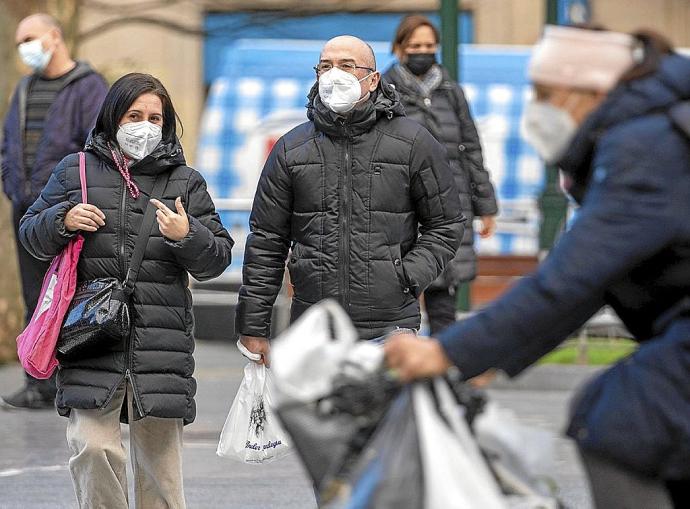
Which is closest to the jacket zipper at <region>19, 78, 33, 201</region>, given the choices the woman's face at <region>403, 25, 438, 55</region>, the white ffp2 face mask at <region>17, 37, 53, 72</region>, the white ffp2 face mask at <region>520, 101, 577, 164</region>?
the white ffp2 face mask at <region>17, 37, 53, 72</region>

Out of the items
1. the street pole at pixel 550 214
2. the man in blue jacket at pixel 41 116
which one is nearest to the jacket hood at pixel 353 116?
the man in blue jacket at pixel 41 116

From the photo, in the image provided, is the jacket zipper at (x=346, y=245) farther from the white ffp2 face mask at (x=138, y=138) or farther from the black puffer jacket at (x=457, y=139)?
the black puffer jacket at (x=457, y=139)

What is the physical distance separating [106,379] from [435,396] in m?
2.28

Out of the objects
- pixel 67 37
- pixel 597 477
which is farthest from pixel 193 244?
pixel 67 37

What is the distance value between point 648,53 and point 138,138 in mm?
2541

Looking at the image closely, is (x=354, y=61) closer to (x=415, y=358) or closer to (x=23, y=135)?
(x=415, y=358)

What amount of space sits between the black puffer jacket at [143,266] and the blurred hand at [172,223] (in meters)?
0.03

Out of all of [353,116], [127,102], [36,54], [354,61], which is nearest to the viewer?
[127,102]

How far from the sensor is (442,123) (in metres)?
9.32

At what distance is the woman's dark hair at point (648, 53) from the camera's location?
12.3 feet

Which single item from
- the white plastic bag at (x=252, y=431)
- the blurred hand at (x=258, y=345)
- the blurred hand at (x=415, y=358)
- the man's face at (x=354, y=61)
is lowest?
the white plastic bag at (x=252, y=431)

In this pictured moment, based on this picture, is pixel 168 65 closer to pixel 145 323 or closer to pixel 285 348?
pixel 145 323

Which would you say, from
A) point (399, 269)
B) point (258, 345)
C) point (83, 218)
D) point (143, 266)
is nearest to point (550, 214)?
point (399, 269)

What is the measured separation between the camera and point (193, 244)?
5.81 m
